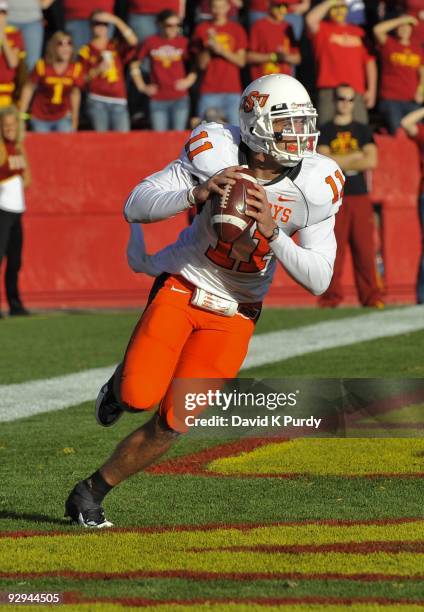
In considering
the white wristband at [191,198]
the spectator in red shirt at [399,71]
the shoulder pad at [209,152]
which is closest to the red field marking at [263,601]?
the white wristband at [191,198]

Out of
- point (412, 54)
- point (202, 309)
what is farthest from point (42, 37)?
point (202, 309)

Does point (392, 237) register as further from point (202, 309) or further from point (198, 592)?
point (198, 592)

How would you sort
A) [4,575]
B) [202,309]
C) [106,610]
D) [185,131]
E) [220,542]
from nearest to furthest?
[106,610] < [4,575] < [220,542] < [202,309] < [185,131]

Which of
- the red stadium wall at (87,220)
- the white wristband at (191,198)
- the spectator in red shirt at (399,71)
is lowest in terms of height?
the red stadium wall at (87,220)

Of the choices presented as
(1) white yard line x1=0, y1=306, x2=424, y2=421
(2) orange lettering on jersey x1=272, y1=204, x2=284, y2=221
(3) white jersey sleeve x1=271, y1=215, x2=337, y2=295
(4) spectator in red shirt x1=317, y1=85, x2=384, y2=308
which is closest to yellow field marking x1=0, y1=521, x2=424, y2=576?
(3) white jersey sleeve x1=271, y1=215, x2=337, y2=295

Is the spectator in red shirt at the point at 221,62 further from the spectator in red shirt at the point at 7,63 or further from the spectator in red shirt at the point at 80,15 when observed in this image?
the spectator in red shirt at the point at 7,63

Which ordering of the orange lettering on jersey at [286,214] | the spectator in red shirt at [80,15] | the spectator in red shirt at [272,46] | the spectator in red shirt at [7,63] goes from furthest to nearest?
the spectator in red shirt at [80,15] → the spectator in red shirt at [272,46] → the spectator in red shirt at [7,63] → the orange lettering on jersey at [286,214]

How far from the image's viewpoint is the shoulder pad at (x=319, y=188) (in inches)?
195

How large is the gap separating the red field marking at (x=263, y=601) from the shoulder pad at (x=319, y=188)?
163 cm

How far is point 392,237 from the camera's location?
13820 mm

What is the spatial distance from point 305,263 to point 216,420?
70cm

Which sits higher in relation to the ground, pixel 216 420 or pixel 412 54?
pixel 216 420

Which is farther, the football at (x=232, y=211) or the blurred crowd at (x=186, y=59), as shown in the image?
the blurred crowd at (x=186, y=59)

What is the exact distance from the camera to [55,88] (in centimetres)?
1338
